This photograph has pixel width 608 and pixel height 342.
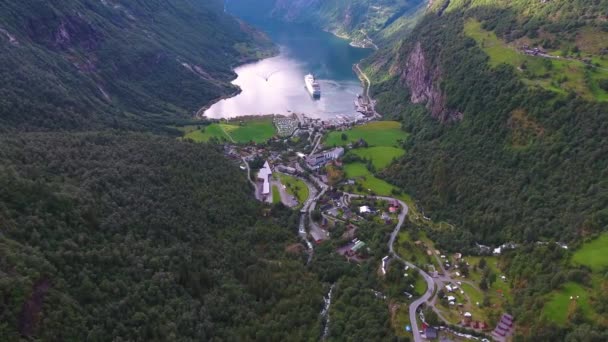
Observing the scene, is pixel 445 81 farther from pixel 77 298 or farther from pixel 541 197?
pixel 77 298

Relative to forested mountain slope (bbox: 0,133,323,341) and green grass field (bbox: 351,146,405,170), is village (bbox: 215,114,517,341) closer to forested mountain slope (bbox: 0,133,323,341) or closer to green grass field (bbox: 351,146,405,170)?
green grass field (bbox: 351,146,405,170)

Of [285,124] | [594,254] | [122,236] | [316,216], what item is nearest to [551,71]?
[594,254]

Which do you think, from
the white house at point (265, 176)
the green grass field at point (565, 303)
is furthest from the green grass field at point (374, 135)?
the green grass field at point (565, 303)

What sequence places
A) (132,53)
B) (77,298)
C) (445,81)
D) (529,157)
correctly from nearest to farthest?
1. (77,298)
2. (529,157)
3. (445,81)
4. (132,53)

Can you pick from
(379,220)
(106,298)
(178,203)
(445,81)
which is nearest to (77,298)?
(106,298)

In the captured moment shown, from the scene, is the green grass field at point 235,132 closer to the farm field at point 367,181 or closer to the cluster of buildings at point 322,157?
the cluster of buildings at point 322,157
